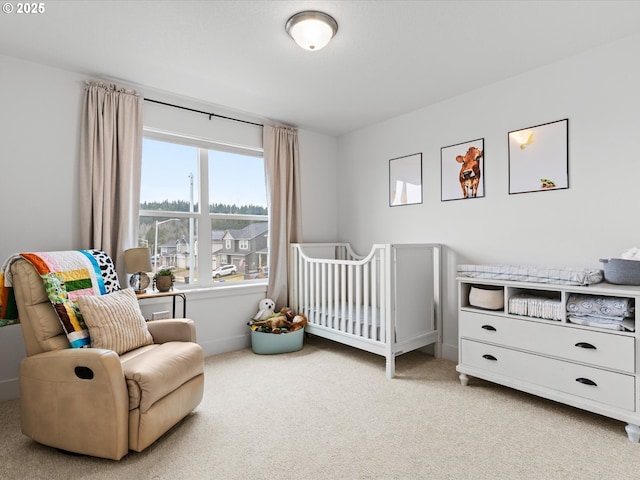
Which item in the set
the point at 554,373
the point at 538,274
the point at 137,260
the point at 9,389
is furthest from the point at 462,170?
the point at 9,389

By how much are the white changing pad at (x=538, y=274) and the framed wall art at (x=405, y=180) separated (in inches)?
42.2

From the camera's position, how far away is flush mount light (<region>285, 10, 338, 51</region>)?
77.3 inches

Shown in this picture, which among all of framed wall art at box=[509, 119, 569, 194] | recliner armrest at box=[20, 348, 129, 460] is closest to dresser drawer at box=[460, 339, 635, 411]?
framed wall art at box=[509, 119, 569, 194]

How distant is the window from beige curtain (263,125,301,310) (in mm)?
165

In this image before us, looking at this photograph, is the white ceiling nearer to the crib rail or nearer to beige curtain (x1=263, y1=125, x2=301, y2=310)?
beige curtain (x1=263, y1=125, x2=301, y2=310)

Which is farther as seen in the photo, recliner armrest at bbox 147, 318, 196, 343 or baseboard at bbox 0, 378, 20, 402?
baseboard at bbox 0, 378, 20, 402

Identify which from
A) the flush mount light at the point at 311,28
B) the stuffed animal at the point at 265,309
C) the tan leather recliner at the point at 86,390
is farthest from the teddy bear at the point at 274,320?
the flush mount light at the point at 311,28

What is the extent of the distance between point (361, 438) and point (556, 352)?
1.28 meters

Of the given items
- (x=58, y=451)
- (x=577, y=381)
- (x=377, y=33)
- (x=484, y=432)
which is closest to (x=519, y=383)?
A: (x=577, y=381)

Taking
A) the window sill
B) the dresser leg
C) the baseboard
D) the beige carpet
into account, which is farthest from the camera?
the window sill

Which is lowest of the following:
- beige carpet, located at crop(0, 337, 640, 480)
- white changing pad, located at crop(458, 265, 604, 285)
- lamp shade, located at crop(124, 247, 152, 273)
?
beige carpet, located at crop(0, 337, 640, 480)

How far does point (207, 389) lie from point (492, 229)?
8.23 feet

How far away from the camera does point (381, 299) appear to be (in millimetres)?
2816

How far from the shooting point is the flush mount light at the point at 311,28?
1.96 meters
